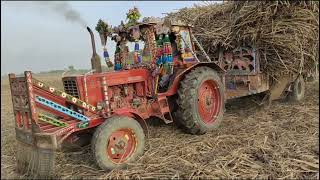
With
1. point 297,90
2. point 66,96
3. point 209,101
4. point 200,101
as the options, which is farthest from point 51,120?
point 297,90

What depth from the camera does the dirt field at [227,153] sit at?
493 centimetres

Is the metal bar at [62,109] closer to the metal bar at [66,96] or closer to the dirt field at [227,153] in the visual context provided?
the metal bar at [66,96]

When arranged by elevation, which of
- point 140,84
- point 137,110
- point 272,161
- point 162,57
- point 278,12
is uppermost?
point 278,12

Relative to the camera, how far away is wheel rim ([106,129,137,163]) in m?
5.53

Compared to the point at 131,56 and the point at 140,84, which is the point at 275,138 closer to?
the point at 140,84

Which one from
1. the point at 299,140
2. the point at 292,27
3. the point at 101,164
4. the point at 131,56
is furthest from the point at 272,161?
the point at 292,27

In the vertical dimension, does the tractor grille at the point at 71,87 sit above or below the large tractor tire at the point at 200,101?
above

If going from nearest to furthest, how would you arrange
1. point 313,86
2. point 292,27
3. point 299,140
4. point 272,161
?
point 272,161, point 299,140, point 292,27, point 313,86

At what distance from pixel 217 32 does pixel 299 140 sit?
3544 millimetres

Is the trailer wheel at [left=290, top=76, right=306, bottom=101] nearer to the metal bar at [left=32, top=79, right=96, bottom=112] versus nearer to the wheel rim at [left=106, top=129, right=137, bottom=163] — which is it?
the wheel rim at [left=106, top=129, right=137, bottom=163]

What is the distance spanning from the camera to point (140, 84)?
6.62 m

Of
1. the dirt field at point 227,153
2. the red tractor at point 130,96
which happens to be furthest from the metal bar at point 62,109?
the dirt field at point 227,153

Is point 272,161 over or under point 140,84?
under

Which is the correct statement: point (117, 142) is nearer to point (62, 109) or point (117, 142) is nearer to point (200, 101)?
point (62, 109)
